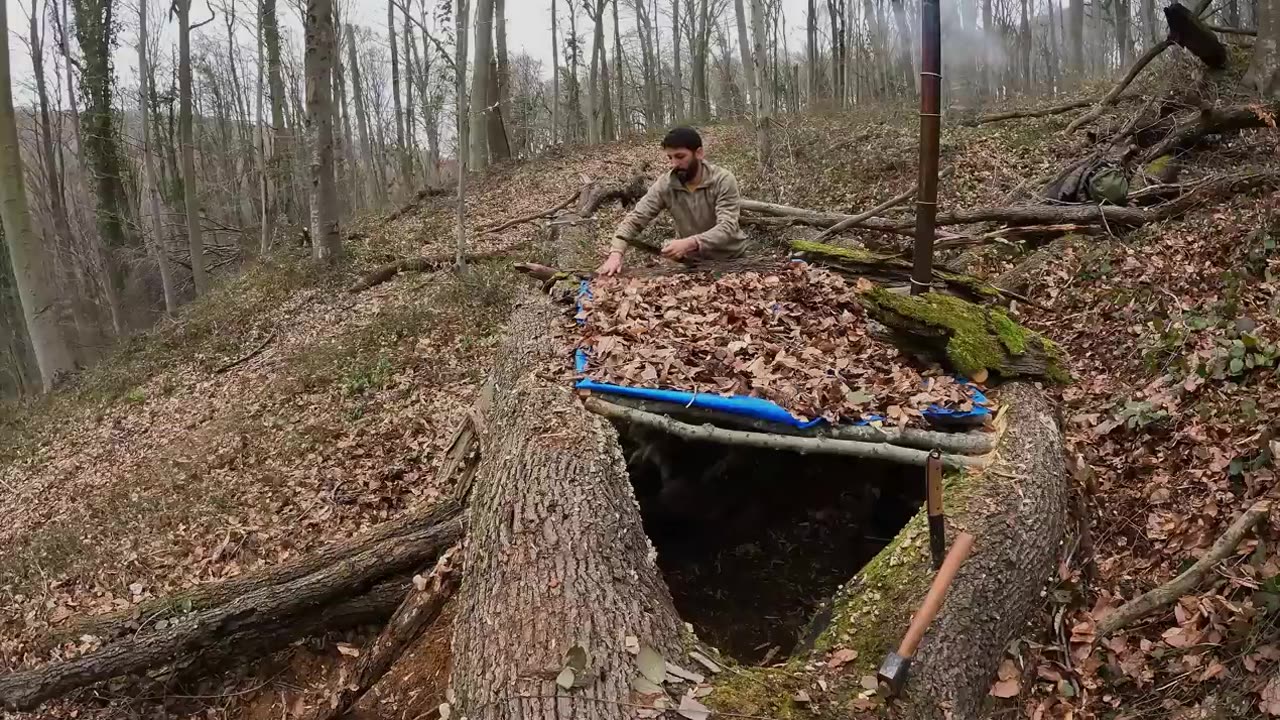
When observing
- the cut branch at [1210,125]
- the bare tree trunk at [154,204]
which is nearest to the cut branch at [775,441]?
the cut branch at [1210,125]

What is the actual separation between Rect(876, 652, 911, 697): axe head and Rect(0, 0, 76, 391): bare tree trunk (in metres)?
12.7

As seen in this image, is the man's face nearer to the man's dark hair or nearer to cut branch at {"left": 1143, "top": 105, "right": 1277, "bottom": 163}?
the man's dark hair

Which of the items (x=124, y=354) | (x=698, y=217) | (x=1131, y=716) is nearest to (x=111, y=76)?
(x=124, y=354)

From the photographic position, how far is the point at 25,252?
420 inches

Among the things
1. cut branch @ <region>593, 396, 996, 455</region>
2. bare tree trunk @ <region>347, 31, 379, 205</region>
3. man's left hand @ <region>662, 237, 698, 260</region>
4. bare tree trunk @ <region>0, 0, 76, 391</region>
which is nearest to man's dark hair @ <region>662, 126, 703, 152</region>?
man's left hand @ <region>662, 237, 698, 260</region>

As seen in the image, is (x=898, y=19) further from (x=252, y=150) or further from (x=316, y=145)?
(x=252, y=150)

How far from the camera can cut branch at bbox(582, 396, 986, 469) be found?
135 inches

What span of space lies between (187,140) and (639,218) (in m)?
13.2

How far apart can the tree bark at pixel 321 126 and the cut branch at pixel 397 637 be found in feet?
30.6

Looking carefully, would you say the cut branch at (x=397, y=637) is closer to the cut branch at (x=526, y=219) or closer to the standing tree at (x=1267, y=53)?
the standing tree at (x=1267, y=53)

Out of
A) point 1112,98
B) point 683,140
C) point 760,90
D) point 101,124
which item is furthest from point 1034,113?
point 101,124

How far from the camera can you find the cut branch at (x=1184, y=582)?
2891 millimetres

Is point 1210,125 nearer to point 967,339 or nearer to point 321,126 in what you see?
point 967,339

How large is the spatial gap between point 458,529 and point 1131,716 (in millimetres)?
3427
